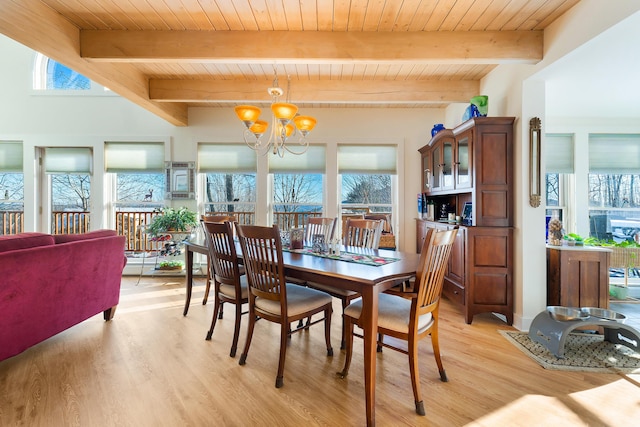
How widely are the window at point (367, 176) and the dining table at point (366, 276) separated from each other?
234cm

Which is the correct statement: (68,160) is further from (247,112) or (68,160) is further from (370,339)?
(370,339)

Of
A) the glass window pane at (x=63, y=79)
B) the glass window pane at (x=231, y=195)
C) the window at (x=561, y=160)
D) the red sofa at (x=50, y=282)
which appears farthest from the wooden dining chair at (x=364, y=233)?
the glass window pane at (x=63, y=79)

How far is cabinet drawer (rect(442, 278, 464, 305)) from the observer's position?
10.0 feet

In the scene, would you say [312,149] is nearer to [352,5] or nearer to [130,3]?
[352,5]

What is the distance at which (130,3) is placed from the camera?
Answer: 2232 millimetres

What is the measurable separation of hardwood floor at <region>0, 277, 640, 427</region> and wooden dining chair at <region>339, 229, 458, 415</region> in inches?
7.9

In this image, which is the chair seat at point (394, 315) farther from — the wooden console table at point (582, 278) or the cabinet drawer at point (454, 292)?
the wooden console table at point (582, 278)

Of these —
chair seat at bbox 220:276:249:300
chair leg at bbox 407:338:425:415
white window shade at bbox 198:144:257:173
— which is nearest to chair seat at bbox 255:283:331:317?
chair seat at bbox 220:276:249:300

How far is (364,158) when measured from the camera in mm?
4668

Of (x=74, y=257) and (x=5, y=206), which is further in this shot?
(x=5, y=206)

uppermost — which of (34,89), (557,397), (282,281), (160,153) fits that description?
(34,89)

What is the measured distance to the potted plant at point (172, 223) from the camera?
4.20m

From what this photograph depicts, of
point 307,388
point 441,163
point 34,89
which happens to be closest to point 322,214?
point 441,163

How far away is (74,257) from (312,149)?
127 inches
